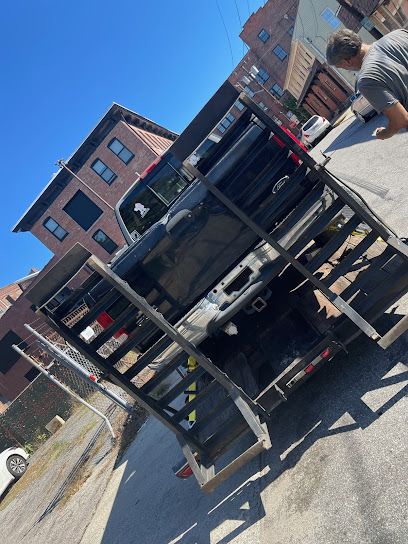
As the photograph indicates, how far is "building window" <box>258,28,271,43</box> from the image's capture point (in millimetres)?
49906

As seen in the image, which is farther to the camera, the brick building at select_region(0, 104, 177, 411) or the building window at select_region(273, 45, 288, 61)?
the building window at select_region(273, 45, 288, 61)

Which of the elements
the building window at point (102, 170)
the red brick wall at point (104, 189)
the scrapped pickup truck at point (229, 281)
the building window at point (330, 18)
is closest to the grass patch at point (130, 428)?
the scrapped pickup truck at point (229, 281)

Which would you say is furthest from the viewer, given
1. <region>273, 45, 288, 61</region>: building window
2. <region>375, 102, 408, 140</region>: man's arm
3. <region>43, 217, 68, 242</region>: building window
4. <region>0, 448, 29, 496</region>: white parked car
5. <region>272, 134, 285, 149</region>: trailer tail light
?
<region>273, 45, 288, 61</region>: building window

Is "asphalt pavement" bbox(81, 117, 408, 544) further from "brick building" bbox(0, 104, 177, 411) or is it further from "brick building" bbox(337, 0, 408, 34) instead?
"brick building" bbox(0, 104, 177, 411)

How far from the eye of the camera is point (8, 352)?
2967 centimetres

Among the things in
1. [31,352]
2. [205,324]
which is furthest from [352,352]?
[31,352]

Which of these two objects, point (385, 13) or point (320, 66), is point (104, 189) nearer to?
point (320, 66)

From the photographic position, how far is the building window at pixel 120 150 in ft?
97.5

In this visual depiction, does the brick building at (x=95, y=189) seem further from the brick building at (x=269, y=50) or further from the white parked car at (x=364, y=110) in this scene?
the brick building at (x=269, y=50)

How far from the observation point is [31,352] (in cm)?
2816

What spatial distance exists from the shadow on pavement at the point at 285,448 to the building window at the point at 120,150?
2753 centimetres

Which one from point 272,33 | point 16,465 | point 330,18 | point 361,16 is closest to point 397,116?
point 16,465

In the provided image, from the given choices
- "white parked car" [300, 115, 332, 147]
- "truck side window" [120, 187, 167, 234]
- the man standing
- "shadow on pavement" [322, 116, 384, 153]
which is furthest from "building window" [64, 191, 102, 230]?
the man standing

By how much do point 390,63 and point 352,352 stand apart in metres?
2.70
